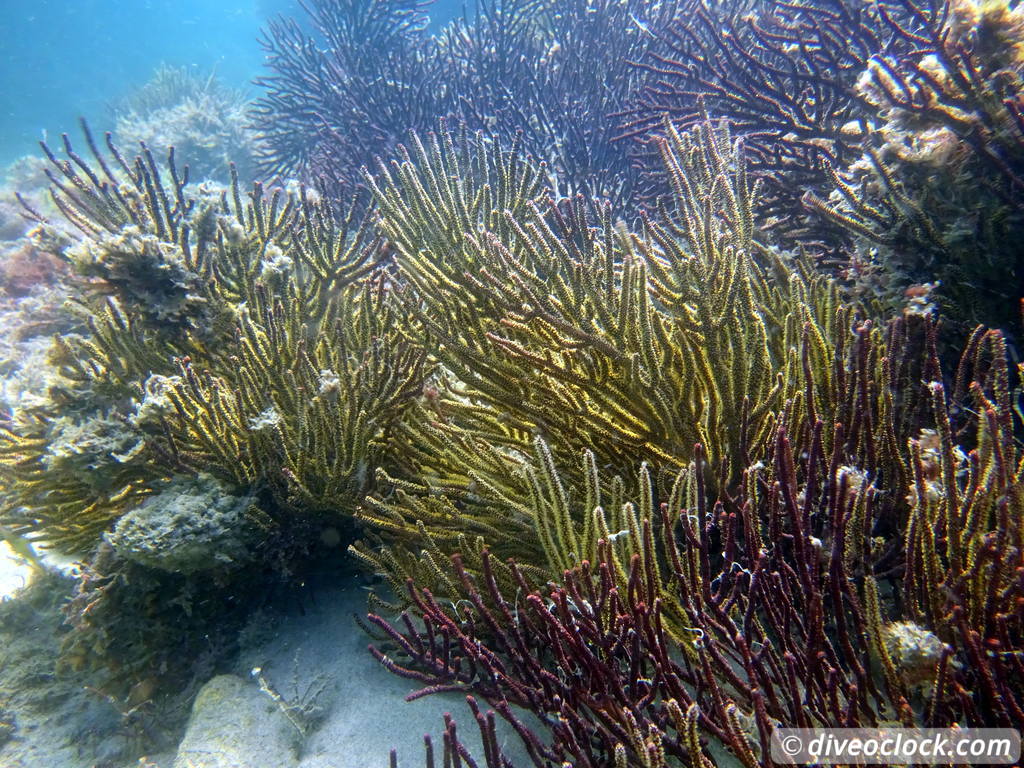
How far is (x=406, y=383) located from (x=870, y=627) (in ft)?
7.43

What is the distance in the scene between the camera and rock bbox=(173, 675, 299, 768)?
8.52 ft

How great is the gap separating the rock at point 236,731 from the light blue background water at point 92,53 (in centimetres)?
2014

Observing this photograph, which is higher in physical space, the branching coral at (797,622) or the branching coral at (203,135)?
the branching coral at (203,135)

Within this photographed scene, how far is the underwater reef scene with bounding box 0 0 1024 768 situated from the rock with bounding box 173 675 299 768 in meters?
0.02

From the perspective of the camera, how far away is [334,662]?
9.61ft

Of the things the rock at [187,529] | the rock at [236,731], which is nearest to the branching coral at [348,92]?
the rock at [187,529]

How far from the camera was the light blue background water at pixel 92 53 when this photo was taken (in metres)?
31.0

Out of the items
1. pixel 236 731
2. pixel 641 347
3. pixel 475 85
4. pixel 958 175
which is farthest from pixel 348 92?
pixel 236 731

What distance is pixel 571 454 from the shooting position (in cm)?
248

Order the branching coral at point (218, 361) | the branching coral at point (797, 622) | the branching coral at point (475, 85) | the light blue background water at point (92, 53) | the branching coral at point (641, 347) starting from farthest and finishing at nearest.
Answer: the light blue background water at point (92, 53), the branching coral at point (475, 85), the branching coral at point (218, 361), the branching coral at point (641, 347), the branching coral at point (797, 622)

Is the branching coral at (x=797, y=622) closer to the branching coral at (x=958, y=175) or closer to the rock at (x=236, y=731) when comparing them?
the branching coral at (x=958, y=175)

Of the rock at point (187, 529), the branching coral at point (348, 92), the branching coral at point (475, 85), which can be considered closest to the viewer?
the rock at point (187, 529)

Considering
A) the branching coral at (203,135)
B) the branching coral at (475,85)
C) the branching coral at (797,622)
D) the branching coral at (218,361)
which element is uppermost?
the branching coral at (203,135)

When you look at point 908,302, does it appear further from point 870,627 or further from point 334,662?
point 334,662
